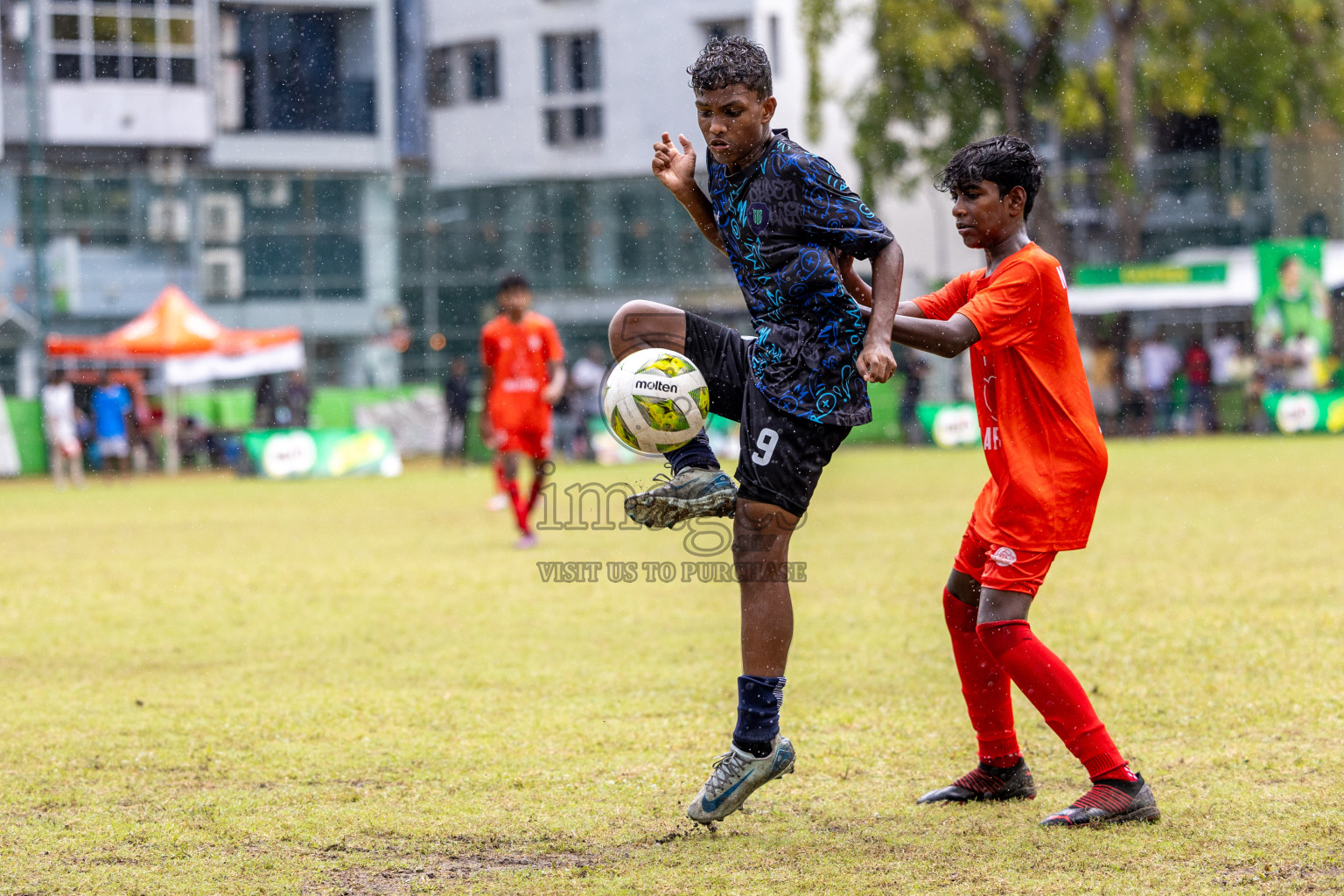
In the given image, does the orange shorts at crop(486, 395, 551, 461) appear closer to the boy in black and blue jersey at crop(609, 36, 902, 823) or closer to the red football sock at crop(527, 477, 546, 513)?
the red football sock at crop(527, 477, 546, 513)

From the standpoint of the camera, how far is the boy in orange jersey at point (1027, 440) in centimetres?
420

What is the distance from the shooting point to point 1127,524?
1334 centimetres

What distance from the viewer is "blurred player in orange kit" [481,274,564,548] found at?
13125mm

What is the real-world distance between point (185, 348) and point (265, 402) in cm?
238

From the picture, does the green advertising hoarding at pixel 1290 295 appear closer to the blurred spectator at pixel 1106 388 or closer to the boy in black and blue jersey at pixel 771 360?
the blurred spectator at pixel 1106 388

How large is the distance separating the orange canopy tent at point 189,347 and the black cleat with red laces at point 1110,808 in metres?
23.7

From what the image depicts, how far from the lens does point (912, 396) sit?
3019cm

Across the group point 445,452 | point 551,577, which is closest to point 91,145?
point 445,452

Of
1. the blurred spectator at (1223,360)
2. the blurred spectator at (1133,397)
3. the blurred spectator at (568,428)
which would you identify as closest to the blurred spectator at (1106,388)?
the blurred spectator at (1133,397)

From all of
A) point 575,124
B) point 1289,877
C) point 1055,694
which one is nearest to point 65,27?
point 575,124

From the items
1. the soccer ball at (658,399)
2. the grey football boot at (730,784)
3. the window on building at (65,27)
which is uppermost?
the window on building at (65,27)

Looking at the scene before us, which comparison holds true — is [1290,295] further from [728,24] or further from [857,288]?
[857,288]

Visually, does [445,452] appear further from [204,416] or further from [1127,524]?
[1127,524]

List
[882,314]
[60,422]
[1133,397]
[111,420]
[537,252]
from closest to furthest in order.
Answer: [882,314]
[60,422]
[111,420]
[1133,397]
[537,252]
